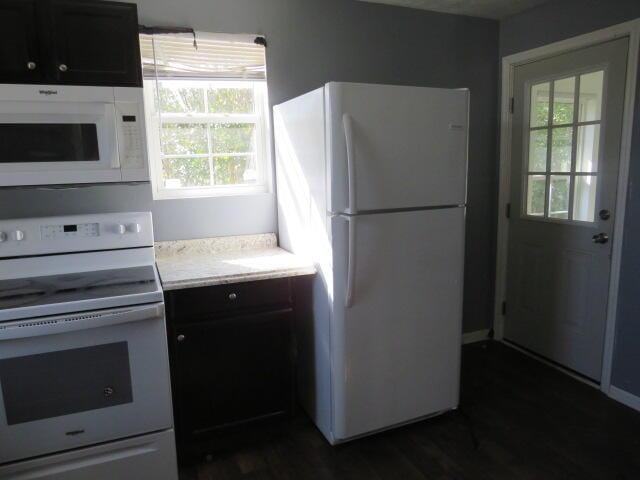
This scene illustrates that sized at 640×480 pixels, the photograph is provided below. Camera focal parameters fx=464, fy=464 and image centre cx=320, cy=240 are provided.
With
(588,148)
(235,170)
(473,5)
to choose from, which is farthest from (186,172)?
(588,148)

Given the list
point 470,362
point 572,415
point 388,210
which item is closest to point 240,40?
point 388,210

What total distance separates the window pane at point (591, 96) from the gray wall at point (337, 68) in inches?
25.3

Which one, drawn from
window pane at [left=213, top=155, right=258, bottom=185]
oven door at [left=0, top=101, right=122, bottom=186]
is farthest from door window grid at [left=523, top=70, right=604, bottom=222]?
oven door at [left=0, top=101, right=122, bottom=186]

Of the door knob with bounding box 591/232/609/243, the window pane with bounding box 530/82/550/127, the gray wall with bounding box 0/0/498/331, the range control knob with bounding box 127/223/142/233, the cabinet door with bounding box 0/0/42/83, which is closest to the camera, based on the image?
the cabinet door with bounding box 0/0/42/83

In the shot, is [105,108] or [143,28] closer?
[105,108]

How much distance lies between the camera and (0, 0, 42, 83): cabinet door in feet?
5.89

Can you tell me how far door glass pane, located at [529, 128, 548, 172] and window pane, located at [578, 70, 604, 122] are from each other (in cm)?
27

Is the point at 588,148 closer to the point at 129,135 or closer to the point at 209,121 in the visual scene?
the point at 209,121

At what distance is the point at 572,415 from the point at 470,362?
740 mm

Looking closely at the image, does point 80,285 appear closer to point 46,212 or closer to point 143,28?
point 46,212

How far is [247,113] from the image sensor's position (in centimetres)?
270

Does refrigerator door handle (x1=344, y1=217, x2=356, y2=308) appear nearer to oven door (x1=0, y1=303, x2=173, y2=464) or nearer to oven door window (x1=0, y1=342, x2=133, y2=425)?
→ oven door (x1=0, y1=303, x2=173, y2=464)

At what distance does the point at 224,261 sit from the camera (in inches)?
92.9

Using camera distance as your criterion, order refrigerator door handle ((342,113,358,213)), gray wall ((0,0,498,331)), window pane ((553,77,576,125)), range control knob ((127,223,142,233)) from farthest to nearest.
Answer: window pane ((553,77,576,125)), gray wall ((0,0,498,331)), range control knob ((127,223,142,233)), refrigerator door handle ((342,113,358,213))
